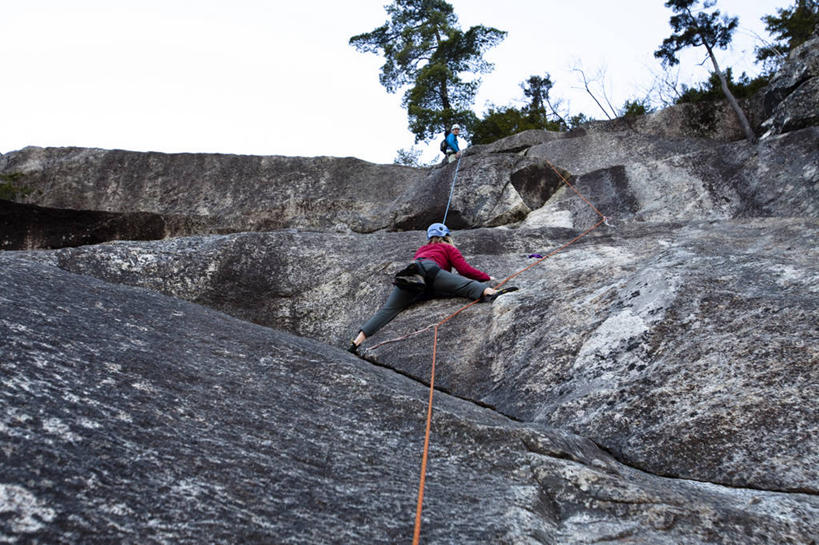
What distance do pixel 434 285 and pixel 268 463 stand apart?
4426mm

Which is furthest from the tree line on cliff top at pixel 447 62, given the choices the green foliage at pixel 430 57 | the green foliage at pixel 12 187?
the green foliage at pixel 12 187

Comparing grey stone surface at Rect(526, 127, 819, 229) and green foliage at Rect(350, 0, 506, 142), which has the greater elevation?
green foliage at Rect(350, 0, 506, 142)

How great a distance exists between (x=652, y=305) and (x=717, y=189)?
22.2ft

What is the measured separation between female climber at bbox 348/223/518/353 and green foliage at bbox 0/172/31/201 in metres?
11.8

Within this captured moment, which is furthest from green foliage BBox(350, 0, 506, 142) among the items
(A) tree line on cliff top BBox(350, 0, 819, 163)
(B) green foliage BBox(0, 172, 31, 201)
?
(B) green foliage BBox(0, 172, 31, 201)

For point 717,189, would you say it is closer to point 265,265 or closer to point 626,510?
point 265,265

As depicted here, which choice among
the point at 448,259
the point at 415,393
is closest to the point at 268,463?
Result: the point at 415,393

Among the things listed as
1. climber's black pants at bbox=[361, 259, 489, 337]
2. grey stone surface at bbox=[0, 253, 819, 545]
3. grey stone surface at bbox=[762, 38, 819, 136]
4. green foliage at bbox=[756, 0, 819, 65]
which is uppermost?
green foliage at bbox=[756, 0, 819, 65]

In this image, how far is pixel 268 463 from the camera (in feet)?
8.73

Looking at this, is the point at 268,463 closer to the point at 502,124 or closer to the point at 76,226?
the point at 76,226

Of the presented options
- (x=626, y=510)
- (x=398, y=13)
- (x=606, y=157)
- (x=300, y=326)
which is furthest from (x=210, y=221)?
(x=398, y=13)

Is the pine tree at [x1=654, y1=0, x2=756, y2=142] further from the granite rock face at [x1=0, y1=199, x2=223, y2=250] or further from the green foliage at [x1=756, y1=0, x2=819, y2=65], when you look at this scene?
the granite rock face at [x1=0, y1=199, x2=223, y2=250]

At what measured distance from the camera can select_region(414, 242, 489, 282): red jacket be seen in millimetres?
7160

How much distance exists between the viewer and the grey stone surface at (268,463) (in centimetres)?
212
